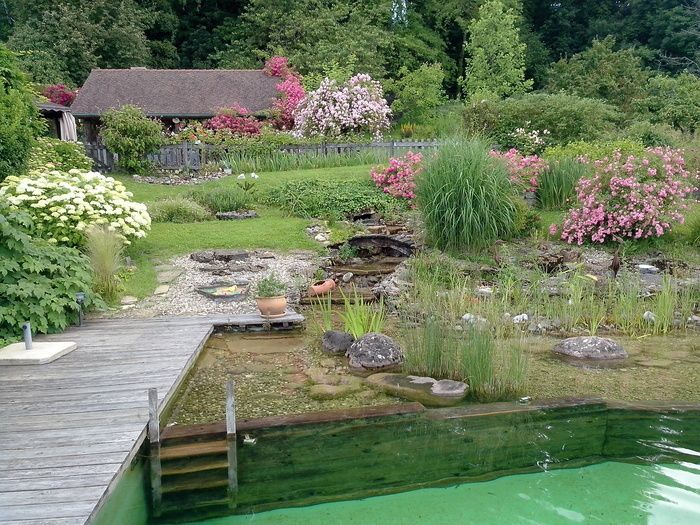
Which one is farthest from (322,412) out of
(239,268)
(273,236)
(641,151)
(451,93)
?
(451,93)

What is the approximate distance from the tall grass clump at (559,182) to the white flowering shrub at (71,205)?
697 cm

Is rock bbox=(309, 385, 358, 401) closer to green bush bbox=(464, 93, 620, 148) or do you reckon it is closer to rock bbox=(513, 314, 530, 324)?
rock bbox=(513, 314, 530, 324)

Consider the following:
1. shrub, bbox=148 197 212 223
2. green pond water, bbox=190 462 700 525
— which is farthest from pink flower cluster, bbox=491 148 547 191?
green pond water, bbox=190 462 700 525

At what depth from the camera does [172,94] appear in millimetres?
23109

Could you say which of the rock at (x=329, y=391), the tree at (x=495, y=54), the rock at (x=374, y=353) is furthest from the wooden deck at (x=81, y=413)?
the tree at (x=495, y=54)

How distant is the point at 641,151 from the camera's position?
10.8m

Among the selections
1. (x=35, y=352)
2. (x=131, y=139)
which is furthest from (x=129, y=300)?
(x=131, y=139)

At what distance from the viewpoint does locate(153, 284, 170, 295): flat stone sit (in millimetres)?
7839

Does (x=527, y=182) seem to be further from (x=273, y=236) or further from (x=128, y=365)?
(x=128, y=365)

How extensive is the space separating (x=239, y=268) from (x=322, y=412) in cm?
456

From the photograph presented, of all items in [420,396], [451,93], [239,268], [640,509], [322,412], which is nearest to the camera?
[640,509]

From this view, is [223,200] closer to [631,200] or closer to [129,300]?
[129,300]

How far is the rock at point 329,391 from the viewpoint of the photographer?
5.11m

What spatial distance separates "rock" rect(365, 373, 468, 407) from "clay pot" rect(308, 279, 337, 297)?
7.96 feet
